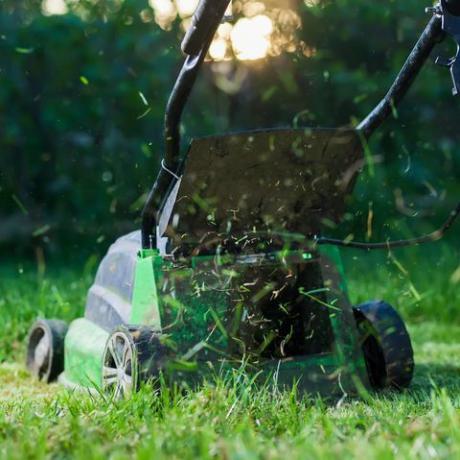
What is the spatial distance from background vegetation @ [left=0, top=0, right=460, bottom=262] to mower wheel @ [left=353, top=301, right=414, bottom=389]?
4936mm

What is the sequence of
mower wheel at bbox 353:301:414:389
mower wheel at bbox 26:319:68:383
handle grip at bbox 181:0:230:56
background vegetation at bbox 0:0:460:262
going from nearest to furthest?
handle grip at bbox 181:0:230:56 → mower wheel at bbox 353:301:414:389 → mower wheel at bbox 26:319:68:383 → background vegetation at bbox 0:0:460:262

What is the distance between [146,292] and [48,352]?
102cm

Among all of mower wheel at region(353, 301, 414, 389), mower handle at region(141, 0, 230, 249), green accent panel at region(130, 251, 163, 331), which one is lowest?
mower wheel at region(353, 301, 414, 389)

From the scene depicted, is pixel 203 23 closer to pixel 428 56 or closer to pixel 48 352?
pixel 428 56

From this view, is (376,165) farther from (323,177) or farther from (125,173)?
(323,177)

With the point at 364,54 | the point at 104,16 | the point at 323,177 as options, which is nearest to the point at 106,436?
the point at 323,177

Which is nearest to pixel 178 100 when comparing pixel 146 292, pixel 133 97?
pixel 146 292

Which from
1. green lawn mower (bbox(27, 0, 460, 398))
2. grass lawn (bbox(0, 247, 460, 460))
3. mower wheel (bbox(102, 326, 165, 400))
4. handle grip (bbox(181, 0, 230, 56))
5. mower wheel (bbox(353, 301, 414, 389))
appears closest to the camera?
grass lawn (bbox(0, 247, 460, 460))

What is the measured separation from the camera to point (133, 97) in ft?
29.6

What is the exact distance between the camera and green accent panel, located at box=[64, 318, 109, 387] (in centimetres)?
337

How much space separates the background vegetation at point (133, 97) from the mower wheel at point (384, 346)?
4.94 m

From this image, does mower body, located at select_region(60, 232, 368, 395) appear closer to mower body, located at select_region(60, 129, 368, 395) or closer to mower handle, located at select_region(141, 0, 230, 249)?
mower body, located at select_region(60, 129, 368, 395)

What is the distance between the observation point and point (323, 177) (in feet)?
10.7

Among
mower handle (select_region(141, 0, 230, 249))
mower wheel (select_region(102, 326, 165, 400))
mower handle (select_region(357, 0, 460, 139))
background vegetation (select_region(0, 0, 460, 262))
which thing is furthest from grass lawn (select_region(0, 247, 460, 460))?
background vegetation (select_region(0, 0, 460, 262))
